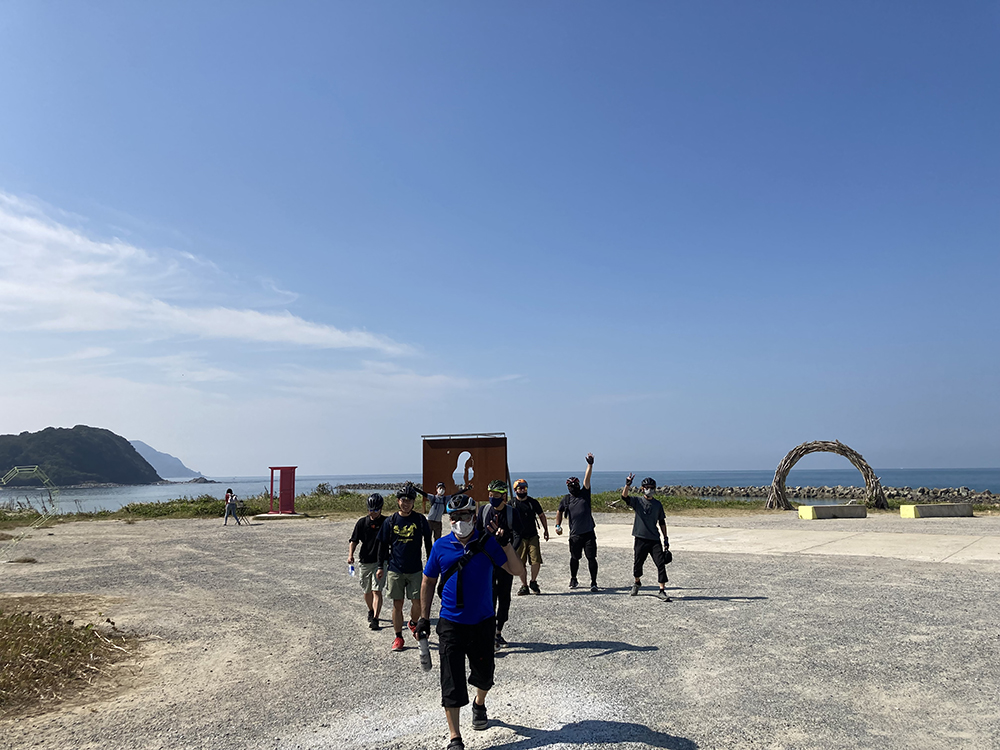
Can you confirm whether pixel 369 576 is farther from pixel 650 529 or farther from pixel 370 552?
pixel 650 529

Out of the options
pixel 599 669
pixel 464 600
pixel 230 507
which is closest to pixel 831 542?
pixel 599 669

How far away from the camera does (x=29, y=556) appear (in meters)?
18.0

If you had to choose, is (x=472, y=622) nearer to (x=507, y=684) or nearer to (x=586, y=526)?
(x=507, y=684)

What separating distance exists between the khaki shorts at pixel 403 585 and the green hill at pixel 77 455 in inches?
3885

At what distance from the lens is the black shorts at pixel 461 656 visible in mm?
4906

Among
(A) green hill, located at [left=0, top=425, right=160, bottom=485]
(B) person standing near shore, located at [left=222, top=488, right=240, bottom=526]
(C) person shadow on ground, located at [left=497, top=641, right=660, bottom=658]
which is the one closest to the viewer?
(C) person shadow on ground, located at [left=497, top=641, right=660, bottom=658]

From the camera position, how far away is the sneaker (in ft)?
17.1

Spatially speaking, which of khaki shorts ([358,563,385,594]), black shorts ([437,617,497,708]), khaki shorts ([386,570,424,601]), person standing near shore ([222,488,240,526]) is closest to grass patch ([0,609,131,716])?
khaki shorts ([358,563,385,594])

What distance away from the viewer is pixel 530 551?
10703 millimetres

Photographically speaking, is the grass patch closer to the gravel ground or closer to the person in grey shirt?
the gravel ground

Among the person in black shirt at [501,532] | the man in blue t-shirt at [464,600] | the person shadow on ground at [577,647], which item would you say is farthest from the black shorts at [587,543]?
the man in blue t-shirt at [464,600]

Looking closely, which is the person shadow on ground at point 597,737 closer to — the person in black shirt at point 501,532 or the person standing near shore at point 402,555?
the person in black shirt at point 501,532

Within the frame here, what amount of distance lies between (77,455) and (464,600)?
176 metres

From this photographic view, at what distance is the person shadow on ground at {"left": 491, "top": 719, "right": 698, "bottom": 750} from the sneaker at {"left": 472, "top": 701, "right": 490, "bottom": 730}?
21 centimetres
